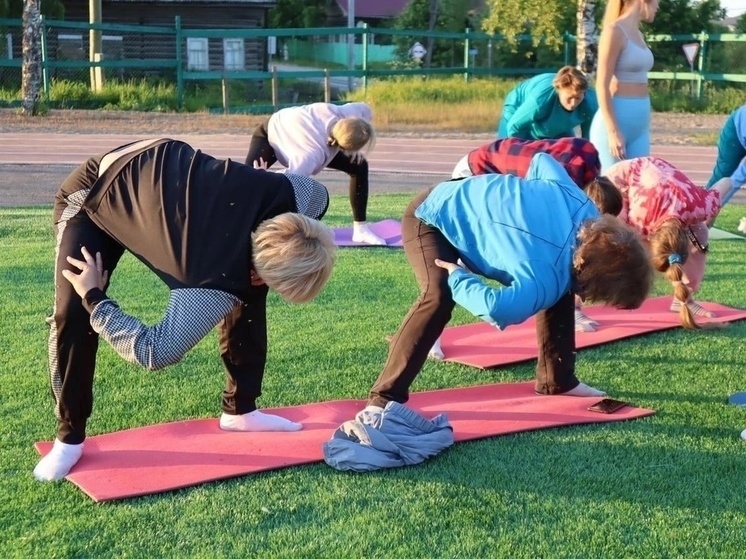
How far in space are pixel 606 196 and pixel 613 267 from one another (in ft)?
3.16

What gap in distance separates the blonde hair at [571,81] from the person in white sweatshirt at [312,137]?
127 cm

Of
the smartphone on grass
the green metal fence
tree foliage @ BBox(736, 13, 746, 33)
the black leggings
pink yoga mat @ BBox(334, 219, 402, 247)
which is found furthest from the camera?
tree foliage @ BBox(736, 13, 746, 33)

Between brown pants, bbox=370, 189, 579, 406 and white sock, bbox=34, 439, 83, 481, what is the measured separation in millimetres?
1179

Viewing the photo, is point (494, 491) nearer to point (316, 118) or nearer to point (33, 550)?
point (33, 550)

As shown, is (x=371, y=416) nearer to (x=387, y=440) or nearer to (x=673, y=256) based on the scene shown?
(x=387, y=440)

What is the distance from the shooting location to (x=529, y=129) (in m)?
5.92

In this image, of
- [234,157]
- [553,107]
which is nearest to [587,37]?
[234,157]

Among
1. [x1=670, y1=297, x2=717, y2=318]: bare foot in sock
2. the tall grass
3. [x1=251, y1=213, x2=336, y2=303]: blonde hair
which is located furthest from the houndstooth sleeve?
the tall grass

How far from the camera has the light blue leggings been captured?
229 inches

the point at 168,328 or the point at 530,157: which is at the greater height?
the point at 530,157

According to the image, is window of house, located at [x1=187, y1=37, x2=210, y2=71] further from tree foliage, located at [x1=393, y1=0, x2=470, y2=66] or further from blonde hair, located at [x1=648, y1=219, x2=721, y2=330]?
→ blonde hair, located at [x1=648, y1=219, x2=721, y2=330]

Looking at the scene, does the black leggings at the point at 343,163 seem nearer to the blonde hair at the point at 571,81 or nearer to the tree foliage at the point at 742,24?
the blonde hair at the point at 571,81

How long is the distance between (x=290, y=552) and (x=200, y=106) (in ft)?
66.0

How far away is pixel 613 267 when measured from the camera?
328 cm
